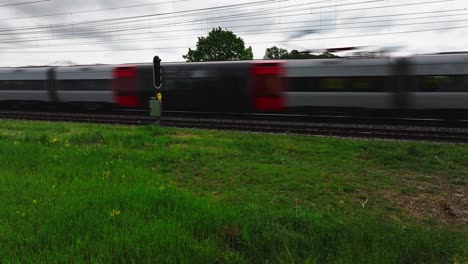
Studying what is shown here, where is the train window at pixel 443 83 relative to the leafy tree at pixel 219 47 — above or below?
below

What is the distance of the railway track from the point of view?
11.9 metres

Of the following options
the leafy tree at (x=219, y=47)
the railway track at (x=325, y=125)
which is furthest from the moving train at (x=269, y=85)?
the leafy tree at (x=219, y=47)

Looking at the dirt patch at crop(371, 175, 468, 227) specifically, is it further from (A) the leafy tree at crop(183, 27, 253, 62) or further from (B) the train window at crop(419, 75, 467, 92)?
(A) the leafy tree at crop(183, 27, 253, 62)

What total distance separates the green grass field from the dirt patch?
0.02m

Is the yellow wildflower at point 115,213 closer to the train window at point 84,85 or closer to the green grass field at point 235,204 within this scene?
the green grass field at point 235,204

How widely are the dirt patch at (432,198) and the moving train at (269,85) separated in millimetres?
7460

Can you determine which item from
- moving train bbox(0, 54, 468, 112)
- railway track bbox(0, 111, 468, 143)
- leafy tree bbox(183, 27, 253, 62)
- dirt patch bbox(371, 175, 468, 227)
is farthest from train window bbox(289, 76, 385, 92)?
leafy tree bbox(183, 27, 253, 62)

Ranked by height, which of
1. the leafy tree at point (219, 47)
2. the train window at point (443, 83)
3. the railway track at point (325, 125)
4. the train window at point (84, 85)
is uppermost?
the leafy tree at point (219, 47)

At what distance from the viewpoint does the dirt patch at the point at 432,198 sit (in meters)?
5.37

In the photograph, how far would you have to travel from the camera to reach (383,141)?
10.9m

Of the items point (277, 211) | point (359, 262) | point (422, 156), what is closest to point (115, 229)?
point (277, 211)

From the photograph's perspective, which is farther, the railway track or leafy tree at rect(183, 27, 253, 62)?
leafy tree at rect(183, 27, 253, 62)

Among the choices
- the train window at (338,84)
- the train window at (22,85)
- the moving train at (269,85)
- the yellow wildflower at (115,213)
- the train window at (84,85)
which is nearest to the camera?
the yellow wildflower at (115,213)

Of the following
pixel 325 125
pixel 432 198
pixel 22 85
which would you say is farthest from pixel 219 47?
pixel 432 198
